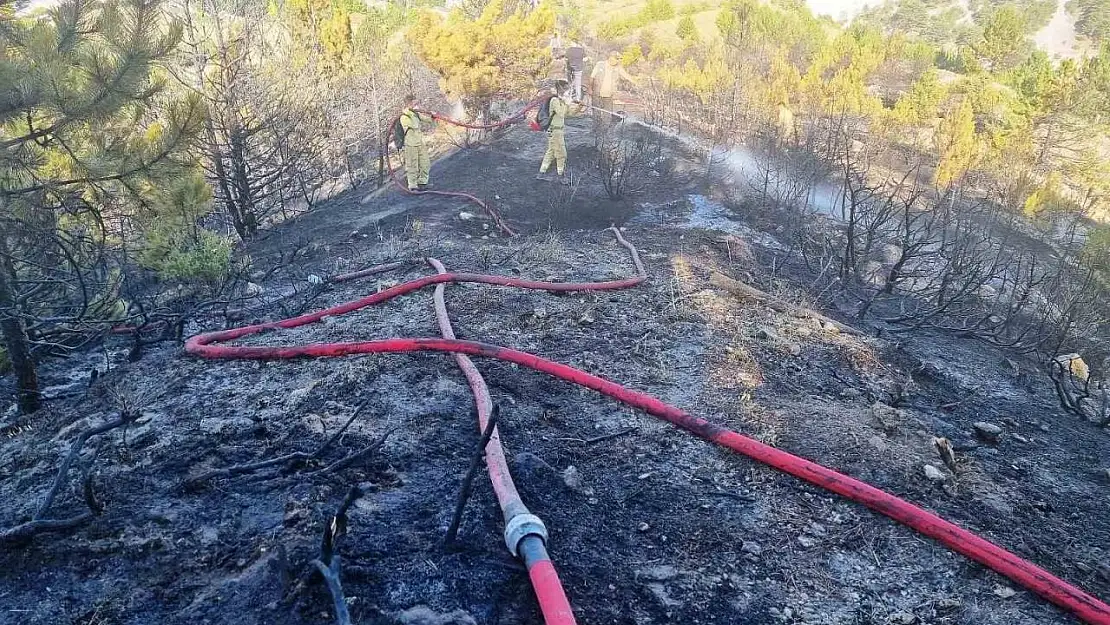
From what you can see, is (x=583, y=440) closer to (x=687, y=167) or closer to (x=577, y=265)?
(x=577, y=265)

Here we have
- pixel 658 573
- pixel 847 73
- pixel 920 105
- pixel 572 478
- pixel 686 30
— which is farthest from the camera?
pixel 686 30

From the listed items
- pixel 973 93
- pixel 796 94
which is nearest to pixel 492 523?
pixel 796 94

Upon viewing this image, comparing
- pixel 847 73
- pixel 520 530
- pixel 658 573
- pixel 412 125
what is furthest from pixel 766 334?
pixel 847 73

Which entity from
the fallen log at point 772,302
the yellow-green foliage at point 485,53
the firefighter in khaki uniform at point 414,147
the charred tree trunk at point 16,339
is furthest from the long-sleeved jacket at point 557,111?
the charred tree trunk at point 16,339

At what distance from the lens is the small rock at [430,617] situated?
2.00 m

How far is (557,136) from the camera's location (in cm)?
912

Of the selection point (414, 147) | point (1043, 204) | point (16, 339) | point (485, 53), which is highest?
point (485, 53)

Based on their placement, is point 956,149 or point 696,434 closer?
point 696,434

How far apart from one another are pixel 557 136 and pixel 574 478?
705 centimetres

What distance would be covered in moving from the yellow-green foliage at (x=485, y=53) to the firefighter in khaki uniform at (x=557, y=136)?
2731 millimetres

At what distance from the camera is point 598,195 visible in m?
9.12

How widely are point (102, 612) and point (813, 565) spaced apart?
2515mm

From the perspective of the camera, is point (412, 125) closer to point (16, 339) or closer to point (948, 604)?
point (16, 339)

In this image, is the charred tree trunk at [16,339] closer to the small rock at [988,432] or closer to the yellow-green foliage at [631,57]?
the small rock at [988,432]
